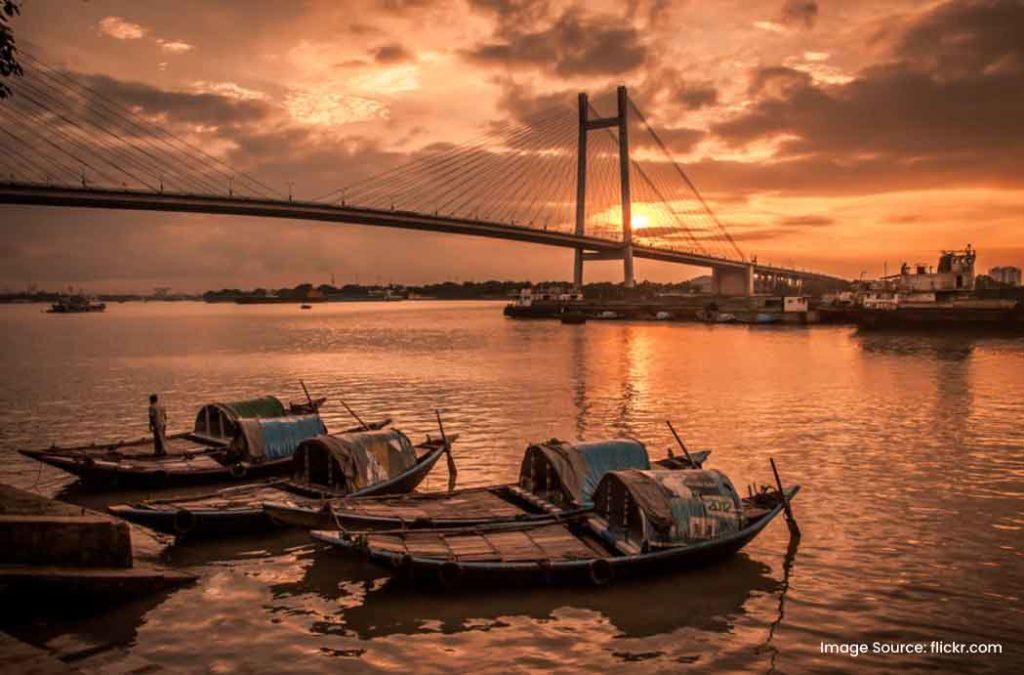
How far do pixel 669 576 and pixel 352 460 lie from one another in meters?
5.37

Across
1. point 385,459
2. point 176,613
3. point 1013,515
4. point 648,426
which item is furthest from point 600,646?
point 648,426

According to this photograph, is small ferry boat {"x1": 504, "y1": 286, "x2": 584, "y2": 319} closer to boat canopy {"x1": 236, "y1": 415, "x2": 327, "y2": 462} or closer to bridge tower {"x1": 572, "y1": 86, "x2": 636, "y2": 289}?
bridge tower {"x1": 572, "y1": 86, "x2": 636, "y2": 289}

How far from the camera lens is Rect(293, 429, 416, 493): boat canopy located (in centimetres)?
1312

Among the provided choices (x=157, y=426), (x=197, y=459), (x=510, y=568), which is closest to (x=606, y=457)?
(x=510, y=568)

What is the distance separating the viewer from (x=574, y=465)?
1241cm

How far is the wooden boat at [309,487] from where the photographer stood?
11.8 meters

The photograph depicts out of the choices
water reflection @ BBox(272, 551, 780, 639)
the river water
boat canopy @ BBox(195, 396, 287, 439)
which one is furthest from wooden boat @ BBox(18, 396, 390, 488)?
water reflection @ BBox(272, 551, 780, 639)

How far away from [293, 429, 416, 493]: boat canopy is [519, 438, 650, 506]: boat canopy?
89.5 inches

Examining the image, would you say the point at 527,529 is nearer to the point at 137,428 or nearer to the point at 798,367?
the point at 137,428

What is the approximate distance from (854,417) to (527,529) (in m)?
16.8

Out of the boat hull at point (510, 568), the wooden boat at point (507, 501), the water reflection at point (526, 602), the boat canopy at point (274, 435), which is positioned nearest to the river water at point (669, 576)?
the water reflection at point (526, 602)

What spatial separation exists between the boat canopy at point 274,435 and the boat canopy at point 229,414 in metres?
2.37

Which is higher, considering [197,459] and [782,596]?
[197,459]

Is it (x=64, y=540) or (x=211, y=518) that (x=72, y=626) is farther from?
(x=211, y=518)
